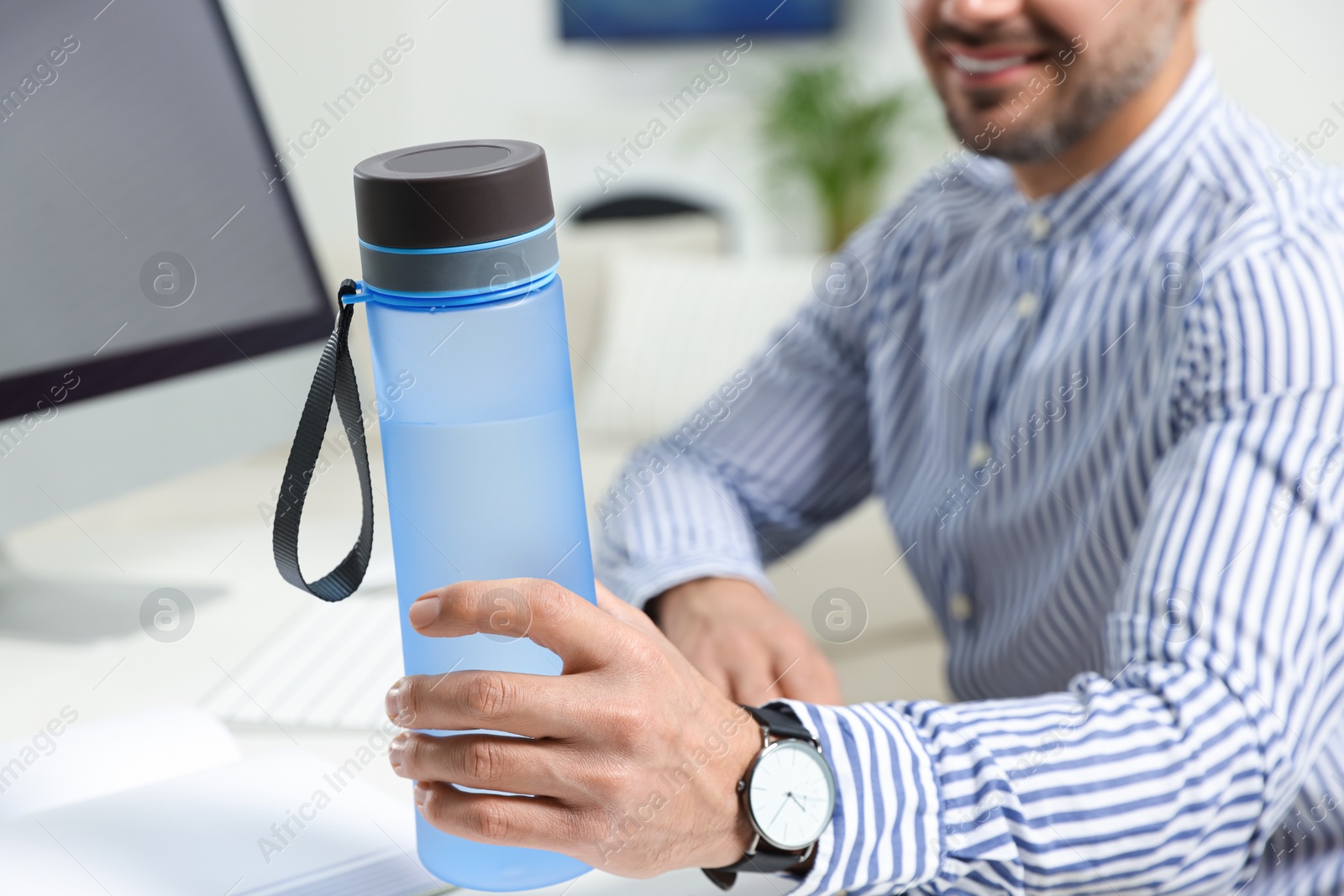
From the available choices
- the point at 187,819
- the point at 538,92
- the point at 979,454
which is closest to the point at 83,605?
the point at 187,819

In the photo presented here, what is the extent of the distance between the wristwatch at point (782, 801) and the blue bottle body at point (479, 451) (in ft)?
0.36

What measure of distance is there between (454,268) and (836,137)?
3.67 m

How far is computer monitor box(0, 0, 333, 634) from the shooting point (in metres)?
0.76

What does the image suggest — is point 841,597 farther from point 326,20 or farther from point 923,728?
point 326,20

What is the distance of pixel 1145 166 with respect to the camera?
0.87m

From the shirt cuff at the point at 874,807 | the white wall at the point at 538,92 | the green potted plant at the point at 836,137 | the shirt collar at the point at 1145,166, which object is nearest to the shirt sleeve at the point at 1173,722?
the shirt cuff at the point at 874,807

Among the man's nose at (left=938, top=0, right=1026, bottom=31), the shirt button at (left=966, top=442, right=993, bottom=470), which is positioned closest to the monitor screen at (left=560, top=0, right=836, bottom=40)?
the man's nose at (left=938, top=0, right=1026, bottom=31)

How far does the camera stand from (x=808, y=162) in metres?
3.92

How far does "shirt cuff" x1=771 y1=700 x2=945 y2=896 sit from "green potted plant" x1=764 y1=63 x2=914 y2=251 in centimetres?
356

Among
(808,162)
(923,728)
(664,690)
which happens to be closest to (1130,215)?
(923,728)

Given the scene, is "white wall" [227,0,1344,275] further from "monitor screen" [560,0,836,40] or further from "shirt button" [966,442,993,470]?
"shirt button" [966,442,993,470]

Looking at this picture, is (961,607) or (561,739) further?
(961,607)

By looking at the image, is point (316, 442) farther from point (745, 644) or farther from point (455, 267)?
point (745, 644)

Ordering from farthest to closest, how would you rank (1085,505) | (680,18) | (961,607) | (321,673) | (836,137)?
(680,18), (836,137), (961,607), (1085,505), (321,673)
